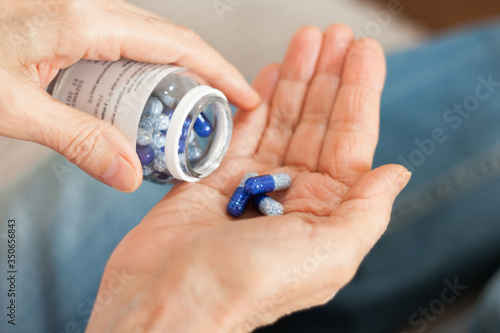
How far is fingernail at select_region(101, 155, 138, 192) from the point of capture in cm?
95

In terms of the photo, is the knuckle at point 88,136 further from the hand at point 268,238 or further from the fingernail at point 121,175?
the hand at point 268,238

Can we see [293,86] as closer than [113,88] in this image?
No

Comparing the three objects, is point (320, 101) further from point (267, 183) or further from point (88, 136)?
point (88, 136)

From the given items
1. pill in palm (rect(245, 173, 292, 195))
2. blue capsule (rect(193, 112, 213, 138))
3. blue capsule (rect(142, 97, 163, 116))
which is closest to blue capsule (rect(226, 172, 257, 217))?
pill in palm (rect(245, 173, 292, 195))

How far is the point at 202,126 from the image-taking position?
117 centimetres

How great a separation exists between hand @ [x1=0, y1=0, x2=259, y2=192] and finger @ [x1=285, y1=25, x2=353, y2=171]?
346 millimetres

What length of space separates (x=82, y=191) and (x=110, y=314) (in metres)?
0.59

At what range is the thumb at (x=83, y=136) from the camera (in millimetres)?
938

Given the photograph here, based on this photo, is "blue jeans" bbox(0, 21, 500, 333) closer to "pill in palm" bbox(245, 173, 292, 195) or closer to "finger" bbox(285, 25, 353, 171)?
"finger" bbox(285, 25, 353, 171)

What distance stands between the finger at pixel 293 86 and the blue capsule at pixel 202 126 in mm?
213

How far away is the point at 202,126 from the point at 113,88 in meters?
0.25

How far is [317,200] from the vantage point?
1.07 m

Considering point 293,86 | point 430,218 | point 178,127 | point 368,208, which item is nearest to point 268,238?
point 368,208

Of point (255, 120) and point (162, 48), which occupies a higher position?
point (162, 48)
